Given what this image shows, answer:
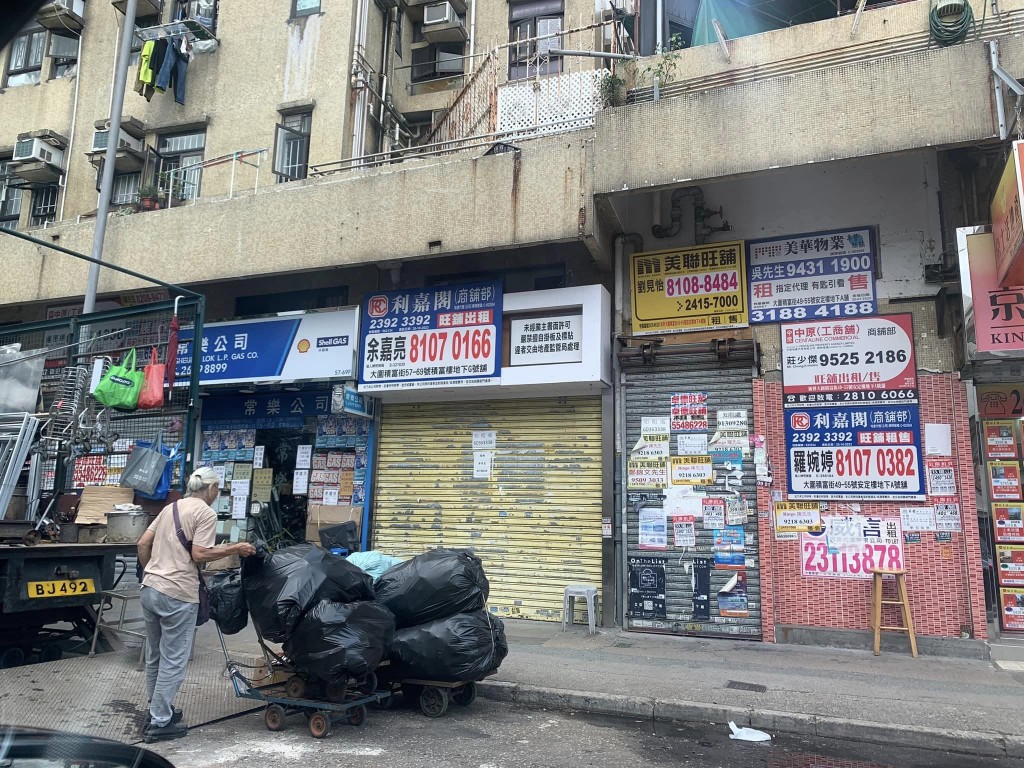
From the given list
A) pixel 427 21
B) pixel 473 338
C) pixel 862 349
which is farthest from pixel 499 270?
pixel 427 21

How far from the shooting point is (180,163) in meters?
14.1

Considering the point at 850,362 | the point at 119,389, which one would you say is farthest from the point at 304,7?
the point at 850,362

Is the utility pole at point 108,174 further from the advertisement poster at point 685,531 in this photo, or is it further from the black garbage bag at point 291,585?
the advertisement poster at point 685,531

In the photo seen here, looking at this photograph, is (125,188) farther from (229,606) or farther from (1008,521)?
(1008,521)

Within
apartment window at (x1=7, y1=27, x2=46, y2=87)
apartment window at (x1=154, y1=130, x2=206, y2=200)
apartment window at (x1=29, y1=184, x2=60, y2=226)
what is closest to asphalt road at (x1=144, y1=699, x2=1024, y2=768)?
apartment window at (x1=154, y1=130, x2=206, y2=200)

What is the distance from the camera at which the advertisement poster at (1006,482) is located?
9.31 m

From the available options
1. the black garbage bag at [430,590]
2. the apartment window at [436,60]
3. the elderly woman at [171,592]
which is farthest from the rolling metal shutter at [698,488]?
the apartment window at [436,60]

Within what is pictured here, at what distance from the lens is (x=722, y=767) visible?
4.88 meters

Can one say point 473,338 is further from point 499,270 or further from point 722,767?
point 722,767

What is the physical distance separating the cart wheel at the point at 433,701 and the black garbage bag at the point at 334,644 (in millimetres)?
698

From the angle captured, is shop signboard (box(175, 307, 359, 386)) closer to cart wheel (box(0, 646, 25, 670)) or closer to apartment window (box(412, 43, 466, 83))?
cart wheel (box(0, 646, 25, 670))

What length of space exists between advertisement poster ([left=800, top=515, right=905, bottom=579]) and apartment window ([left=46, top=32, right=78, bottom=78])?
54.3ft

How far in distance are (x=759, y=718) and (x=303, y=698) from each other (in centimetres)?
349

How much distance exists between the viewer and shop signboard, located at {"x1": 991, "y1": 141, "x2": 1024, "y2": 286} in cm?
686
